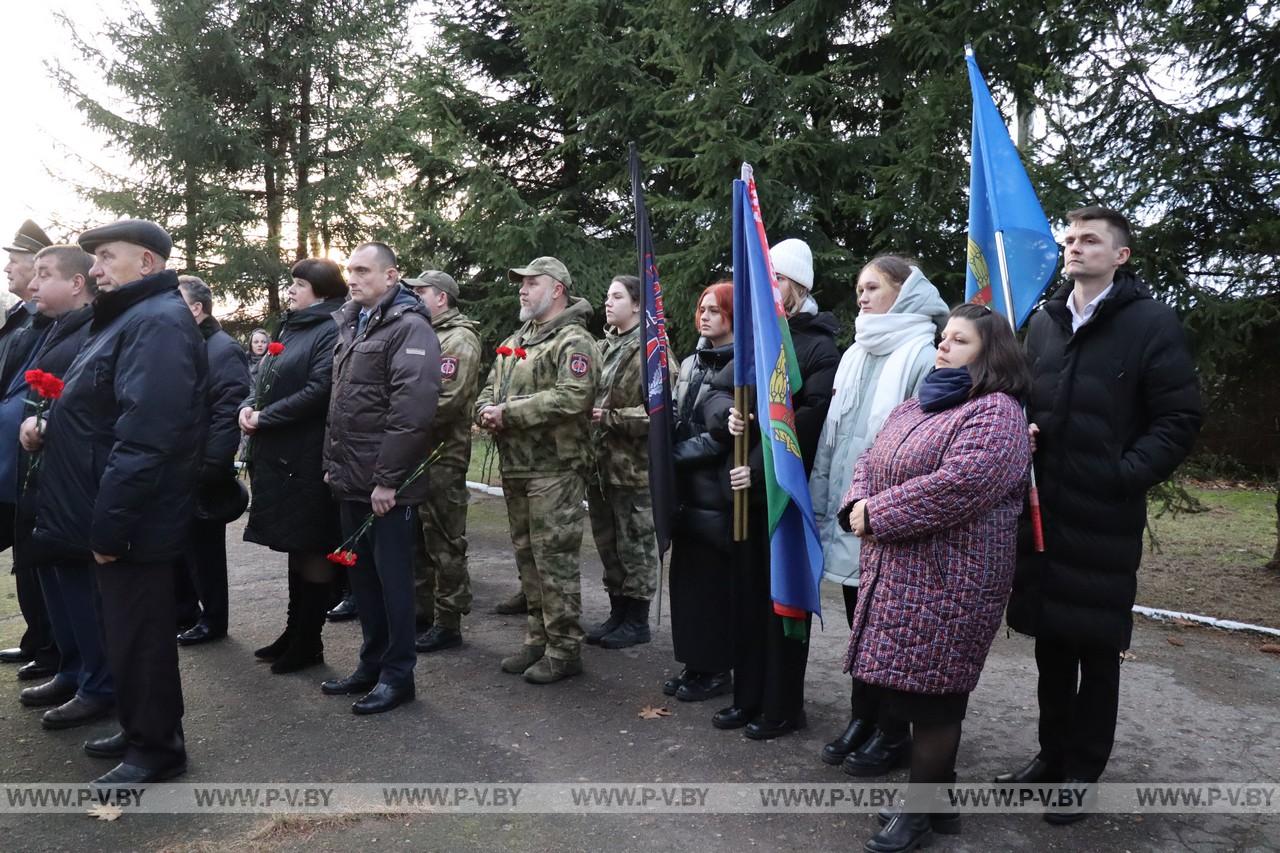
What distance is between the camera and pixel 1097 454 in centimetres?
344

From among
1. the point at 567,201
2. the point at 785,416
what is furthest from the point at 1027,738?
the point at 567,201

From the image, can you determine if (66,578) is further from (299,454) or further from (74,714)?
(299,454)

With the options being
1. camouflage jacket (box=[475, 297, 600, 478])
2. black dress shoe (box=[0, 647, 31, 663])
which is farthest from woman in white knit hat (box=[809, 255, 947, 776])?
black dress shoe (box=[0, 647, 31, 663])

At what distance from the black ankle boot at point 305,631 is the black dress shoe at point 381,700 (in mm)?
718

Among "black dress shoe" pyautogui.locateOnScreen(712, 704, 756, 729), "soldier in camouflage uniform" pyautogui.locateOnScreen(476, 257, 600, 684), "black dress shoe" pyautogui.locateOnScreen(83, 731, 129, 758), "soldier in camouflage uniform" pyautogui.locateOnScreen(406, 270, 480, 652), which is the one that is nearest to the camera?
"black dress shoe" pyautogui.locateOnScreen(83, 731, 129, 758)

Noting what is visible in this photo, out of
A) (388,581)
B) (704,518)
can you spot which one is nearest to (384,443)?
(388,581)

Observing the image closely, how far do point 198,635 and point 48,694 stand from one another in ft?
3.52

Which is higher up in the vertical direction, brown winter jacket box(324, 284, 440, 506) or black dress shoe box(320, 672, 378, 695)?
brown winter jacket box(324, 284, 440, 506)

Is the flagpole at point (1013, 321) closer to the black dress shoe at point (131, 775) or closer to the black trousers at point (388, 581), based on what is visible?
the black trousers at point (388, 581)

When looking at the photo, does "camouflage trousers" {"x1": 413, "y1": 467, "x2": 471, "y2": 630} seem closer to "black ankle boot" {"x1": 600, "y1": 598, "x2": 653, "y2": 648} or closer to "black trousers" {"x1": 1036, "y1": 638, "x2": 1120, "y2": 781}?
"black ankle boot" {"x1": 600, "y1": 598, "x2": 653, "y2": 648}

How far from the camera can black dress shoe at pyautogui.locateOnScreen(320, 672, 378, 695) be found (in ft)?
15.9

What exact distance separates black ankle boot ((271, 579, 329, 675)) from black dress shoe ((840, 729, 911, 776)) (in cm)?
303

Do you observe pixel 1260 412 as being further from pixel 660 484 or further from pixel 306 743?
pixel 306 743

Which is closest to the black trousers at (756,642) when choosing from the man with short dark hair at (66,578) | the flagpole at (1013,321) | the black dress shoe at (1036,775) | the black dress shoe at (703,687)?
the black dress shoe at (703,687)
